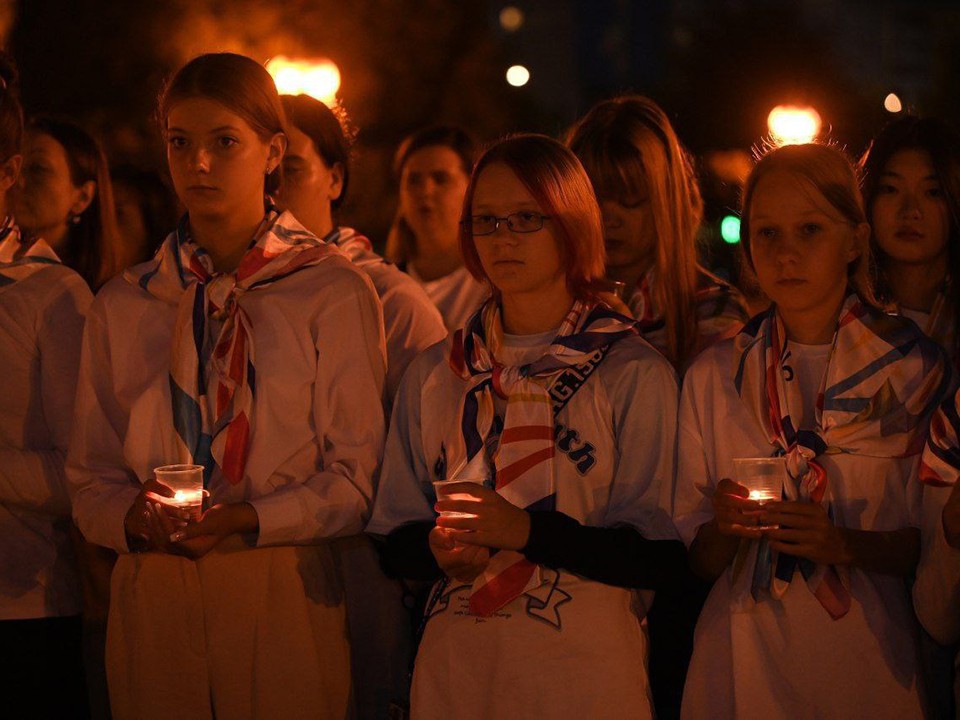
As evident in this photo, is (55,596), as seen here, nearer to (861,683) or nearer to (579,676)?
(579,676)

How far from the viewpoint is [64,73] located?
12.2 meters

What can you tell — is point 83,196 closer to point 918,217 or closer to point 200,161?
point 200,161

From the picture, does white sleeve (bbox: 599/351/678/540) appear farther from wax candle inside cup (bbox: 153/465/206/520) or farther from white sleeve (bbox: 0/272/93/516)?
white sleeve (bbox: 0/272/93/516)

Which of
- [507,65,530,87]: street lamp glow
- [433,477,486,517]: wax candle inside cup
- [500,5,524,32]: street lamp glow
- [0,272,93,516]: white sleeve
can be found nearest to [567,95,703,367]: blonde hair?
[433,477,486,517]: wax candle inside cup

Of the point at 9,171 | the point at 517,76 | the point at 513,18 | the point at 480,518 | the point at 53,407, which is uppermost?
the point at 513,18

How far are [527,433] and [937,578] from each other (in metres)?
1.25

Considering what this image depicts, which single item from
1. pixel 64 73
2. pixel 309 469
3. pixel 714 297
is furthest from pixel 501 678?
pixel 64 73

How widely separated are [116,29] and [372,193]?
4547 mm

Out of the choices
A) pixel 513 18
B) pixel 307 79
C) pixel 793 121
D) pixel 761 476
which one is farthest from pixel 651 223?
pixel 513 18

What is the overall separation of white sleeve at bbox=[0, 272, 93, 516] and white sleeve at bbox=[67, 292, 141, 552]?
0.81 ft

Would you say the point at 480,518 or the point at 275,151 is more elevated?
the point at 275,151

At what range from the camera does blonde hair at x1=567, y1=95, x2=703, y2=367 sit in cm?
500

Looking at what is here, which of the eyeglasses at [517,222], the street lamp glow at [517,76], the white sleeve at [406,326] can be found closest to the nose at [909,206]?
the eyeglasses at [517,222]

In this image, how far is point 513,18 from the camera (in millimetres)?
52688
